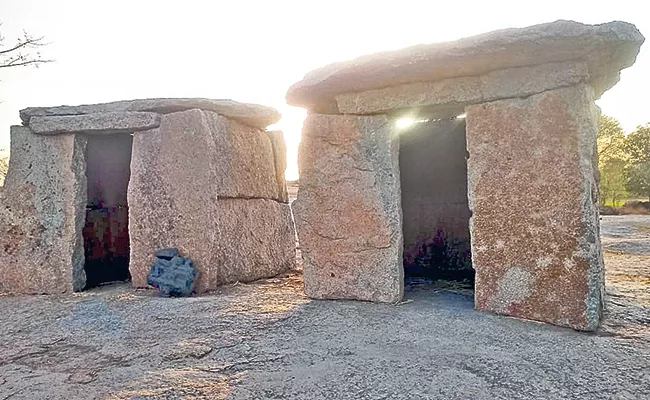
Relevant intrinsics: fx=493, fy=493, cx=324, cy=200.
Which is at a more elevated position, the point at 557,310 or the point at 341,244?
the point at 341,244

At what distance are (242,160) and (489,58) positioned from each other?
2.82m

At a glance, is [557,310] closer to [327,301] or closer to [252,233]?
[327,301]

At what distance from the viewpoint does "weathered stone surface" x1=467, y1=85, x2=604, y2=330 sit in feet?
10.5

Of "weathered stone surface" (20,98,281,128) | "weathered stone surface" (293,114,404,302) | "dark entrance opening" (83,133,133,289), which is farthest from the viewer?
"dark entrance opening" (83,133,133,289)

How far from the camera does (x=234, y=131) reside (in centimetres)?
516

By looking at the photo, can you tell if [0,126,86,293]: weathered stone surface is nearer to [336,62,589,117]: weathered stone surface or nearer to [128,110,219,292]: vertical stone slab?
[128,110,219,292]: vertical stone slab

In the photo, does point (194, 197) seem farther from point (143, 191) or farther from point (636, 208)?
point (636, 208)

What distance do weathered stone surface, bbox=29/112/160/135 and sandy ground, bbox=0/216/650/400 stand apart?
166 centimetres

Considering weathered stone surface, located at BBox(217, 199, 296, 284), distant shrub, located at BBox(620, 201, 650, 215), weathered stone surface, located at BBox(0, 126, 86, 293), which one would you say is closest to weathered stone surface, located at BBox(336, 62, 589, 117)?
weathered stone surface, located at BBox(217, 199, 296, 284)

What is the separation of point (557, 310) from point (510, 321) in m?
0.31

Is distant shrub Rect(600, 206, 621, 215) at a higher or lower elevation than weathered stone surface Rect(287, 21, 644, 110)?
lower

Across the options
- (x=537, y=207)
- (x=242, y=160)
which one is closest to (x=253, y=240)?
(x=242, y=160)

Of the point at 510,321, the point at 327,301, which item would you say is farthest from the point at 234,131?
the point at 510,321

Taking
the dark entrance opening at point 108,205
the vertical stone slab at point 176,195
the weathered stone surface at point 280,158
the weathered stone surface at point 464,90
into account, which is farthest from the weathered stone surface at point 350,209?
the dark entrance opening at point 108,205
